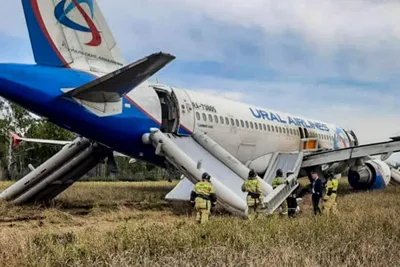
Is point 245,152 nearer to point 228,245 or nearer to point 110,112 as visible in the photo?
point 110,112

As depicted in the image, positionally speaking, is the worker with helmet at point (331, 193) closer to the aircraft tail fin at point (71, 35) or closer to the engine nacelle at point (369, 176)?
the aircraft tail fin at point (71, 35)

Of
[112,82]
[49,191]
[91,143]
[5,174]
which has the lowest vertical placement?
[5,174]

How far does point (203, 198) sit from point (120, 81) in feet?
11.2

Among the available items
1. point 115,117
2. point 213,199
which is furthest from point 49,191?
point 213,199

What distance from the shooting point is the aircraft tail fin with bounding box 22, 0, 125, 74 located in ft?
42.8

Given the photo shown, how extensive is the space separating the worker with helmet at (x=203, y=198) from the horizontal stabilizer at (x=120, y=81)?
273cm

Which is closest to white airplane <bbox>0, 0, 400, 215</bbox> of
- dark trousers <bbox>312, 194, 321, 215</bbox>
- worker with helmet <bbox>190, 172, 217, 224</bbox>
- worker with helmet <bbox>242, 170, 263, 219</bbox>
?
worker with helmet <bbox>242, 170, 263, 219</bbox>

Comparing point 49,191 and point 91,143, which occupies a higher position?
point 91,143

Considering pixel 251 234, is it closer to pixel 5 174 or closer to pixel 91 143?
pixel 91 143

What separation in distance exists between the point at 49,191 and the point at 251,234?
1002 centimetres

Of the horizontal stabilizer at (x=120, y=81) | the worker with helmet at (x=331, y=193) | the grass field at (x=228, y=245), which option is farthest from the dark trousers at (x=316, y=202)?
the horizontal stabilizer at (x=120, y=81)

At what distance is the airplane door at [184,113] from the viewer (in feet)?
51.4

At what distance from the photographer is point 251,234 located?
306 inches

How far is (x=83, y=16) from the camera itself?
1395cm
